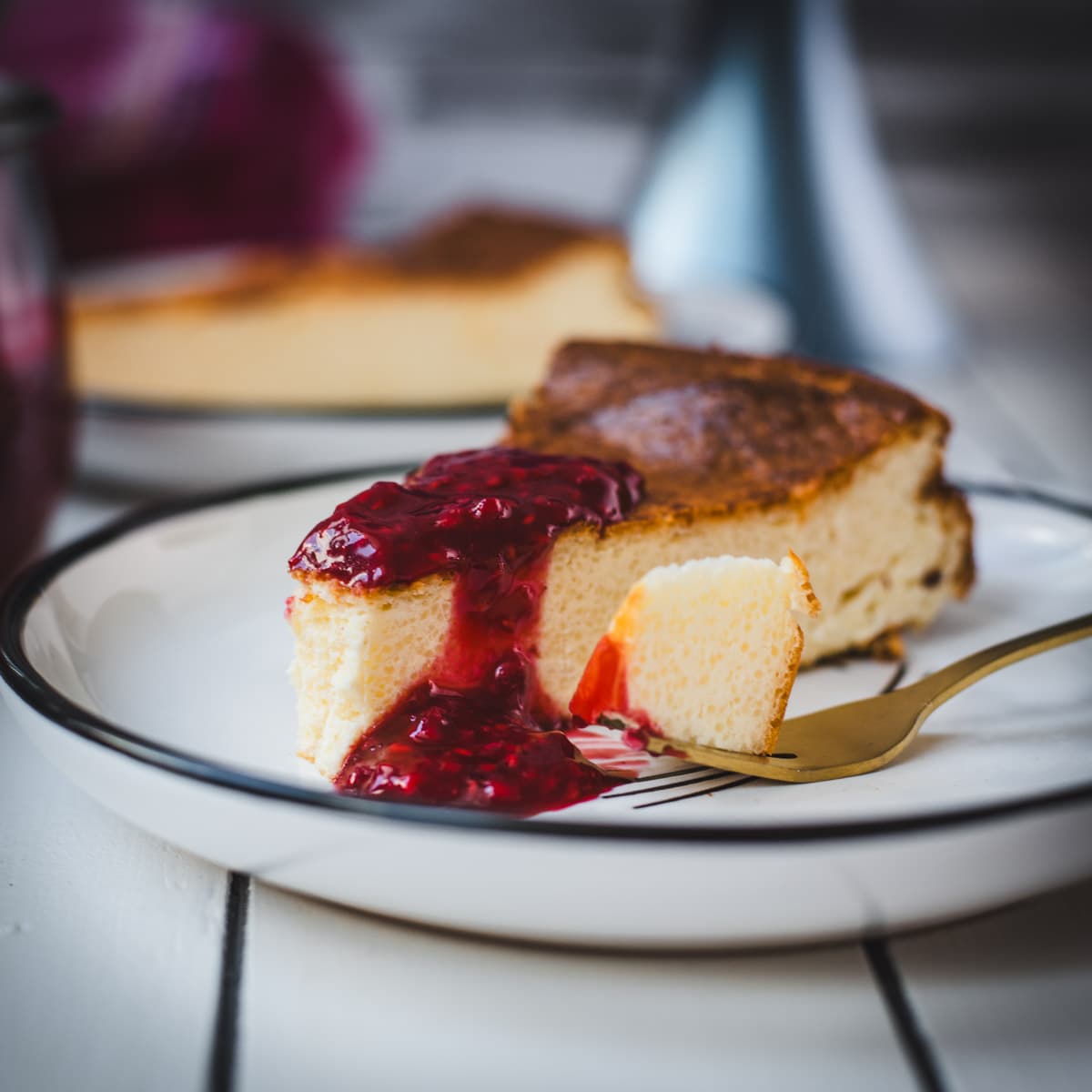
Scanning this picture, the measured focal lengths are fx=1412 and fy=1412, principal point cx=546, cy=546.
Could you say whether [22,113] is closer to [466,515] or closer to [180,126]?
[466,515]

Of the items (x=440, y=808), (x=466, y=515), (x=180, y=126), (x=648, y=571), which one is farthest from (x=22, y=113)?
(x=180, y=126)

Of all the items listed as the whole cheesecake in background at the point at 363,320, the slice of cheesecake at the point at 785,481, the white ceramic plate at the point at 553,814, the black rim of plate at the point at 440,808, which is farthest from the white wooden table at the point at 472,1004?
the whole cheesecake in background at the point at 363,320

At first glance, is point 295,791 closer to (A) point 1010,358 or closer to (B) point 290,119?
(A) point 1010,358

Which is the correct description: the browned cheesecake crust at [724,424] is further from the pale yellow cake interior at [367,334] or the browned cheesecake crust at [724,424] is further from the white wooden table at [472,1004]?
the pale yellow cake interior at [367,334]

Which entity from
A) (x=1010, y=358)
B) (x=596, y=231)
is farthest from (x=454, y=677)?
(x=1010, y=358)

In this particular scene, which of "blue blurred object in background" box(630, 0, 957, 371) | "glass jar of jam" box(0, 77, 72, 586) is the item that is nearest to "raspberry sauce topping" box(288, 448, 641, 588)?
"glass jar of jam" box(0, 77, 72, 586)

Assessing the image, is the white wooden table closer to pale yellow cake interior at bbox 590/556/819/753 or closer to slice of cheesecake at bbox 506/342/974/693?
pale yellow cake interior at bbox 590/556/819/753
